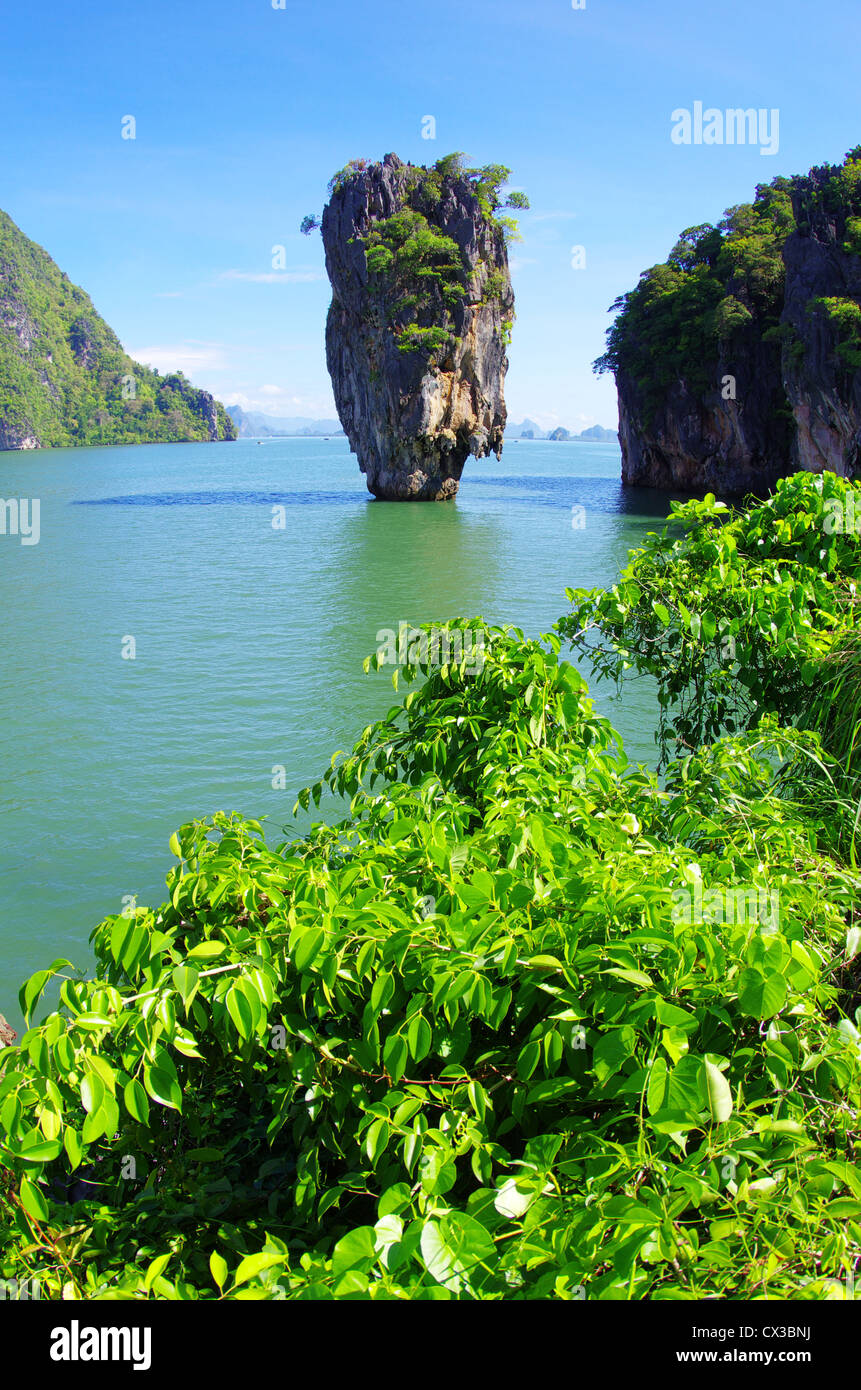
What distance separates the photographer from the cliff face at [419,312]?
38.8 meters

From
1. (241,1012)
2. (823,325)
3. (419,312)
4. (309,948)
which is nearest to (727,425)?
(823,325)

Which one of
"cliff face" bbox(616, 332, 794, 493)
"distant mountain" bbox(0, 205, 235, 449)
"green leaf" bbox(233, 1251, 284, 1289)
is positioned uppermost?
"distant mountain" bbox(0, 205, 235, 449)

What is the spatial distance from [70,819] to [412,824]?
7634 mm

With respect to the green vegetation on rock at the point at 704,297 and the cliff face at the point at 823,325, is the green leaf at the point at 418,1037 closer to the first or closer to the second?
the cliff face at the point at 823,325

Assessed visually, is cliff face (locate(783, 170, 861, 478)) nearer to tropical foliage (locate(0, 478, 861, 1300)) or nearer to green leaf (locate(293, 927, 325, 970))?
tropical foliage (locate(0, 478, 861, 1300))

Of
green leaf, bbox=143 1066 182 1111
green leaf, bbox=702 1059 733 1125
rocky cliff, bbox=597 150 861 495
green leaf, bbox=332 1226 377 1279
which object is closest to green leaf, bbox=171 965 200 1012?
green leaf, bbox=143 1066 182 1111

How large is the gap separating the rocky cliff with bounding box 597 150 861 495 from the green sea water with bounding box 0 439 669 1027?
4.84 m

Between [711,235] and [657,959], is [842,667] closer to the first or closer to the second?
[657,959]

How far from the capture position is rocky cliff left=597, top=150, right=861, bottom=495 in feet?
94.4

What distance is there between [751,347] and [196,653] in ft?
105

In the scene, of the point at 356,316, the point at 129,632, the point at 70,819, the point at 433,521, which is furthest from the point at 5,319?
the point at 70,819

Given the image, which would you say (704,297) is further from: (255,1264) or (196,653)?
(255,1264)

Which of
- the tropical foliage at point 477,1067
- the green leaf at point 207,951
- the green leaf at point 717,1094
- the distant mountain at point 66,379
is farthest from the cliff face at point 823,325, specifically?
the distant mountain at point 66,379

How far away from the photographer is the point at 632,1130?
179cm
